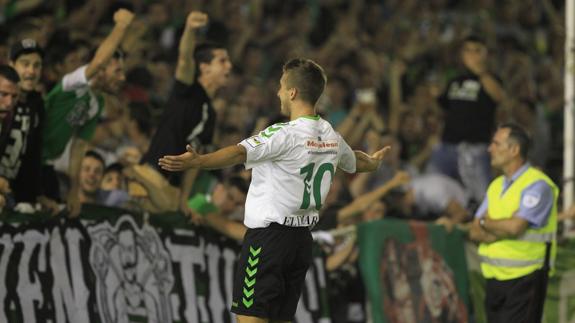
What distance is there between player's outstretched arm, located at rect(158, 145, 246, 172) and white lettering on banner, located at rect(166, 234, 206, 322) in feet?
9.72

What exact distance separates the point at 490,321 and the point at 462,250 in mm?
1986

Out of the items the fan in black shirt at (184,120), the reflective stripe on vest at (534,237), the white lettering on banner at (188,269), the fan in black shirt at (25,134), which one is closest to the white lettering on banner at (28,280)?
the fan in black shirt at (25,134)

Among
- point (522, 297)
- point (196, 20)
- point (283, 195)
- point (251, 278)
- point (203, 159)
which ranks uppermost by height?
point (196, 20)

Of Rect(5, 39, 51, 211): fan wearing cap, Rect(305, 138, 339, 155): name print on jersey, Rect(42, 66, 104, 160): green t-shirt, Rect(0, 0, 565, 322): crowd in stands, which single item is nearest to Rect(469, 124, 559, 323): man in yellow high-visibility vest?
Rect(0, 0, 565, 322): crowd in stands

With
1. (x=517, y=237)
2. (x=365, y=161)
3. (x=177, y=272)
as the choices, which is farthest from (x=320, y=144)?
(x=517, y=237)

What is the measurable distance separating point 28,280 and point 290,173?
2.40m

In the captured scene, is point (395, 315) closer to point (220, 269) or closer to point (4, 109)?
point (220, 269)

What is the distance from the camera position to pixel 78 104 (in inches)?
389

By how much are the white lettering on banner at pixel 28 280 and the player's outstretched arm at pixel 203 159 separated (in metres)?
2.25

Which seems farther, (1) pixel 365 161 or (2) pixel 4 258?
(2) pixel 4 258

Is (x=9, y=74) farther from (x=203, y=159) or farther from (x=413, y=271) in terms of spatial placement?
(x=413, y=271)

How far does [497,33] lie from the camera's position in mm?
21891

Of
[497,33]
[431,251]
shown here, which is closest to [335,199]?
Result: [431,251]

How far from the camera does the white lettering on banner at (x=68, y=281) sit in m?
9.42
